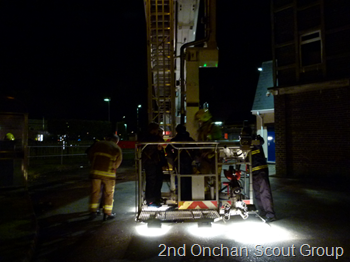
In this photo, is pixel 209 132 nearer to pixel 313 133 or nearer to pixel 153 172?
pixel 153 172

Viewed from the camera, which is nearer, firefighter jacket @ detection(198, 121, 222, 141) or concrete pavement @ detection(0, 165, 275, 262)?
concrete pavement @ detection(0, 165, 275, 262)

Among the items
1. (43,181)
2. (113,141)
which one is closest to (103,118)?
(43,181)

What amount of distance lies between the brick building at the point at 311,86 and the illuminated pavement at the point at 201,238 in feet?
13.7

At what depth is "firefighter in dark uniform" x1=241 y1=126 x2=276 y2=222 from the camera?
5.38 metres

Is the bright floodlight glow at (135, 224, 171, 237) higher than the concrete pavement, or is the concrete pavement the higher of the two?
the concrete pavement

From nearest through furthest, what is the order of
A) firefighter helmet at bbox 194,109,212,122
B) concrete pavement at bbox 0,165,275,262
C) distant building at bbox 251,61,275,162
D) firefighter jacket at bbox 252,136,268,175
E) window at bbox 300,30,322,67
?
concrete pavement at bbox 0,165,275,262, firefighter jacket at bbox 252,136,268,175, firefighter helmet at bbox 194,109,212,122, window at bbox 300,30,322,67, distant building at bbox 251,61,275,162

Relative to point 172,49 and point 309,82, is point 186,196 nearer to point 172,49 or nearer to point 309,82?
point 172,49

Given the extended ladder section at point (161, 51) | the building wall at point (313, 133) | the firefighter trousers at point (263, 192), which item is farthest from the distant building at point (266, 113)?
the firefighter trousers at point (263, 192)

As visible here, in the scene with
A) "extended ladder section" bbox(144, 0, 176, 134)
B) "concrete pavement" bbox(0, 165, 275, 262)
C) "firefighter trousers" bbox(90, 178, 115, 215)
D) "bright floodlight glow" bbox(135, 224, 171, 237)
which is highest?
"extended ladder section" bbox(144, 0, 176, 134)

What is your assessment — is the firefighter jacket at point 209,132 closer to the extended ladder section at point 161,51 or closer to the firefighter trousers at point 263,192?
the firefighter trousers at point 263,192

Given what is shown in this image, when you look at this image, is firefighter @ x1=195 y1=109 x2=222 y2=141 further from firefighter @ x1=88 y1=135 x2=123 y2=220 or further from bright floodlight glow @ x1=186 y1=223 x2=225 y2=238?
firefighter @ x1=88 y1=135 x2=123 y2=220

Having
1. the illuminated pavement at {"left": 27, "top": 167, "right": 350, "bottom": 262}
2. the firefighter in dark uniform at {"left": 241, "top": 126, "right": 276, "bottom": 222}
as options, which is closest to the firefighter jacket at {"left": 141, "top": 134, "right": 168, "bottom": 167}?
the illuminated pavement at {"left": 27, "top": 167, "right": 350, "bottom": 262}

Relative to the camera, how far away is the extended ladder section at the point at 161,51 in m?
8.90

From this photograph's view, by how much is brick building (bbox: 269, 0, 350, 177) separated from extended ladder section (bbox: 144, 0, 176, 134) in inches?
198
